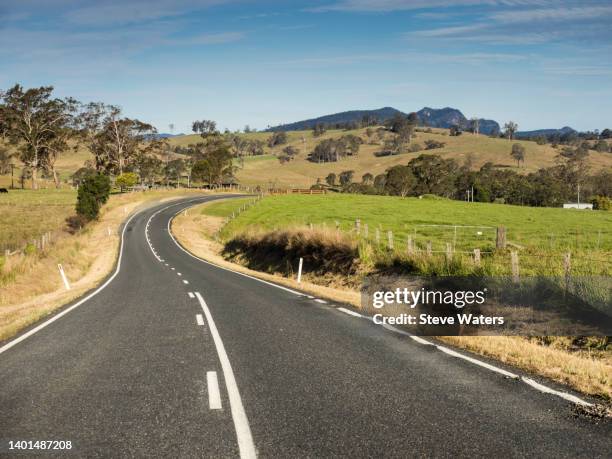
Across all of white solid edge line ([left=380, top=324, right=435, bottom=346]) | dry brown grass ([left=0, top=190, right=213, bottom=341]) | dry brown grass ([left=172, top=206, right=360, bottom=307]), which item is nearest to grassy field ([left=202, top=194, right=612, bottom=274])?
dry brown grass ([left=172, top=206, right=360, bottom=307])

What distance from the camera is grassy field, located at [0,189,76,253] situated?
56500 millimetres

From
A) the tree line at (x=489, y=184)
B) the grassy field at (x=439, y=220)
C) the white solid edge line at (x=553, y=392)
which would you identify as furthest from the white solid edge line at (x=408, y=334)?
the tree line at (x=489, y=184)

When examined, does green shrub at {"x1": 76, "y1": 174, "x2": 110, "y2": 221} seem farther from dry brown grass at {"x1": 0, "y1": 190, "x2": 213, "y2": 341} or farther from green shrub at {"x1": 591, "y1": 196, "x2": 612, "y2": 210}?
green shrub at {"x1": 591, "y1": 196, "x2": 612, "y2": 210}

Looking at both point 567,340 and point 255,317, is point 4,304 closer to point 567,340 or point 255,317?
point 255,317

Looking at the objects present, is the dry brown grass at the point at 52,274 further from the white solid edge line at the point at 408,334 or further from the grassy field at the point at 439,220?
the grassy field at the point at 439,220

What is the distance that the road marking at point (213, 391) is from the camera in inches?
237

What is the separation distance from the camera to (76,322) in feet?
38.9

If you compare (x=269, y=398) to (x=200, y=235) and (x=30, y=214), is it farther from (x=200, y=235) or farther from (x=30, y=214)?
(x=30, y=214)

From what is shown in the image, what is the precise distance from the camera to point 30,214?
223 feet

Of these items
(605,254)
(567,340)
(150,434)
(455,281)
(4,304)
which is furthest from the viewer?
(605,254)

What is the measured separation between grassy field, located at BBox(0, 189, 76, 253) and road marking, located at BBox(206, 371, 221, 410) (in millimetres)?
44926

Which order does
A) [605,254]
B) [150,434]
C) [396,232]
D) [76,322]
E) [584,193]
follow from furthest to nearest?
[584,193] < [396,232] < [605,254] < [76,322] < [150,434]

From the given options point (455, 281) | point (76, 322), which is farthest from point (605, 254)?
point (76, 322)

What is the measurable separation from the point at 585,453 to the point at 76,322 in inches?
413
